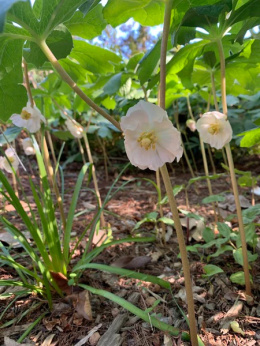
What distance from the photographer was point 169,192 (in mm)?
612

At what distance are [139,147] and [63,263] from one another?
55cm

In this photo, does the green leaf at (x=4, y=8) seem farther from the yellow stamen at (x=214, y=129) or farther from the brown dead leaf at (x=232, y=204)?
the brown dead leaf at (x=232, y=204)

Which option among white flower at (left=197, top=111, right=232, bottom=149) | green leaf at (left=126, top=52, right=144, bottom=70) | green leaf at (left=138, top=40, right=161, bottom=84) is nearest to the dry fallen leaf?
white flower at (left=197, top=111, right=232, bottom=149)

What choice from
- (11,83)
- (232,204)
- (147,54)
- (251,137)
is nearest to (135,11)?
(147,54)

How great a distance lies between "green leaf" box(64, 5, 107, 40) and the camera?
0.78m

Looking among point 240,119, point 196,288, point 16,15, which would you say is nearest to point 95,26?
point 16,15

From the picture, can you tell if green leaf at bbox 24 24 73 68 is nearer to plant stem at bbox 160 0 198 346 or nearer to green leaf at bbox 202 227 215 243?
plant stem at bbox 160 0 198 346

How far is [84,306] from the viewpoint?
86 cm

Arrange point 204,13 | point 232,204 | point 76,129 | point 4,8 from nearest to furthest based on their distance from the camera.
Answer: point 4,8, point 204,13, point 76,129, point 232,204

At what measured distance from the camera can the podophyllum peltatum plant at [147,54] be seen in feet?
1.94

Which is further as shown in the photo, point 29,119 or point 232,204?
point 232,204

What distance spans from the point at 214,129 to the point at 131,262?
0.55 meters

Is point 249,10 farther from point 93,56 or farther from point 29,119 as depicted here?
point 29,119

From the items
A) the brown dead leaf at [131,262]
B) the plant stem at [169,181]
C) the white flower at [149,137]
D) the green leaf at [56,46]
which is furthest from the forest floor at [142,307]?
the green leaf at [56,46]
